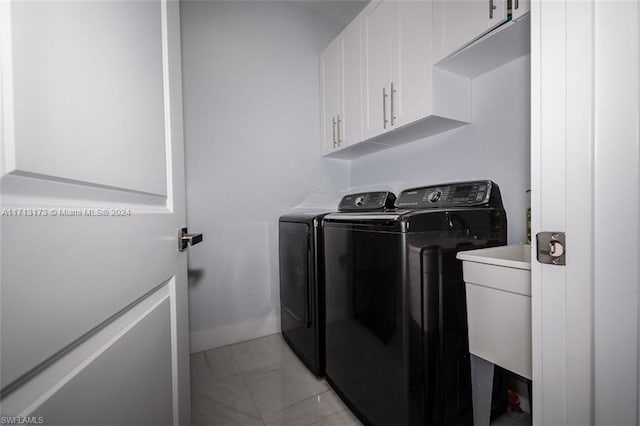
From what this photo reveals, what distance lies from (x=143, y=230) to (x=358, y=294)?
992mm

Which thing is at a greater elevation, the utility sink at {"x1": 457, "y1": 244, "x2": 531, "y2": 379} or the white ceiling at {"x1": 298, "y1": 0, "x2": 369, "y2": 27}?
the white ceiling at {"x1": 298, "y1": 0, "x2": 369, "y2": 27}

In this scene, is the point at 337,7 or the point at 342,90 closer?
the point at 342,90

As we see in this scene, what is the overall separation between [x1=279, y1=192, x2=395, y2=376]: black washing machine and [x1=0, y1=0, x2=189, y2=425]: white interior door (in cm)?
105

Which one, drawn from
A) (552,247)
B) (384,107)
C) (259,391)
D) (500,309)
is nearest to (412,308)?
(500,309)

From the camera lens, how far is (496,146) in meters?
1.54

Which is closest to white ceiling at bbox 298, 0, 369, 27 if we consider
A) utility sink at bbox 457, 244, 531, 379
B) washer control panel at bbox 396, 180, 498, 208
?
washer control panel at bbox 396, 180, 498, 208

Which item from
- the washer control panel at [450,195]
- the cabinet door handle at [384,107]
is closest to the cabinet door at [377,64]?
the cabinet door handle at [384,107]

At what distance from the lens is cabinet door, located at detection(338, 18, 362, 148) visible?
6.68 feet

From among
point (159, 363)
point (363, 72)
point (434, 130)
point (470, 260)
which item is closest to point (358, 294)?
point (470, 260)

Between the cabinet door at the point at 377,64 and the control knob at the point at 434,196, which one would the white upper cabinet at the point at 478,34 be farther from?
the control knob at the point at 434,196

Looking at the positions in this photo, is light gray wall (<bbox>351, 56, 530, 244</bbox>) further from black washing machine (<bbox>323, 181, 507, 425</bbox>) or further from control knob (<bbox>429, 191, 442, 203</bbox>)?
control knob (<bbox>429, 191, 442, 203</bbox>)

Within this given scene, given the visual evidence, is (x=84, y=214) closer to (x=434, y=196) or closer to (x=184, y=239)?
(x=184, y=239)

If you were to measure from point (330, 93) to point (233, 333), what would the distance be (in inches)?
86.2

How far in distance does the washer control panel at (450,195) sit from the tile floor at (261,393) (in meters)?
1.11
